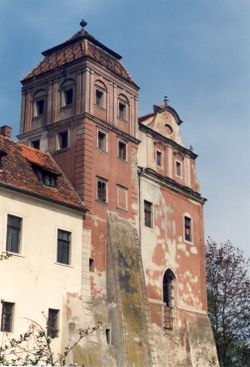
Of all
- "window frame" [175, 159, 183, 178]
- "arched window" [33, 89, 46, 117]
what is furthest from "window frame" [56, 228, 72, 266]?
"window frame" [175, 159, 183, 178]

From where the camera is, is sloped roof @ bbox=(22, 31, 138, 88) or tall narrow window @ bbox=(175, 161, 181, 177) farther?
tall narrow window @ bbox=(175, 161, 181, 177)

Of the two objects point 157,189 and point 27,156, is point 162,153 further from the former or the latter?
point 27,156

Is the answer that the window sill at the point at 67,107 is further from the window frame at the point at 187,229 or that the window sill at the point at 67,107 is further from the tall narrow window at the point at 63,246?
the window frame at the point at 187,229

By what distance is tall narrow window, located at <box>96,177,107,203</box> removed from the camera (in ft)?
96.2

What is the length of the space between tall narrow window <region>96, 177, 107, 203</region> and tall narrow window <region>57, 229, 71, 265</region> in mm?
3102

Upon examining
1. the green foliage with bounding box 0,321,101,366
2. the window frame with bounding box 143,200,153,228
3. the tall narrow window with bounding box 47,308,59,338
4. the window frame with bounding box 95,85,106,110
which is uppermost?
the window frame with bounding box 95,85,106,110

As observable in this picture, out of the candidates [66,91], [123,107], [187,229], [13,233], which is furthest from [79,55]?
[187,229]

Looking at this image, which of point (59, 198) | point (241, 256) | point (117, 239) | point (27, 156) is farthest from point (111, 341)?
point (241, 256)

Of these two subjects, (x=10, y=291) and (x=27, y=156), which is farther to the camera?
(x=27, y=156)

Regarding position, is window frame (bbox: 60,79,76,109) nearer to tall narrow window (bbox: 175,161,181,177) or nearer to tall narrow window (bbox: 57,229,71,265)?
tall narrow window (bbox: 57,229,71,265)

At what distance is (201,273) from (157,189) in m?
5.77

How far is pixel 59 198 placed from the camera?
26.8m

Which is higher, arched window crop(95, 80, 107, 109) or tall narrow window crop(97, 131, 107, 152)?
arched window crop(95, 80, 107, 109)

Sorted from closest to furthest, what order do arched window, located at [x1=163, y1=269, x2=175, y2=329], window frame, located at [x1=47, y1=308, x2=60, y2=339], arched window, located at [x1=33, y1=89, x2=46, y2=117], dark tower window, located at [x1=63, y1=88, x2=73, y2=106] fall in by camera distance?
window frame, located at [x1=47, y1=308, x2=60, y2=339] < dark tower window, located at [x1=63, y1=88, x2=73, y2=106] < arched window, located at [x1=163, y1=269, x2=175, y2=329] < arched window, located at [x1=33, y1=89, x2=46, y2=117]
